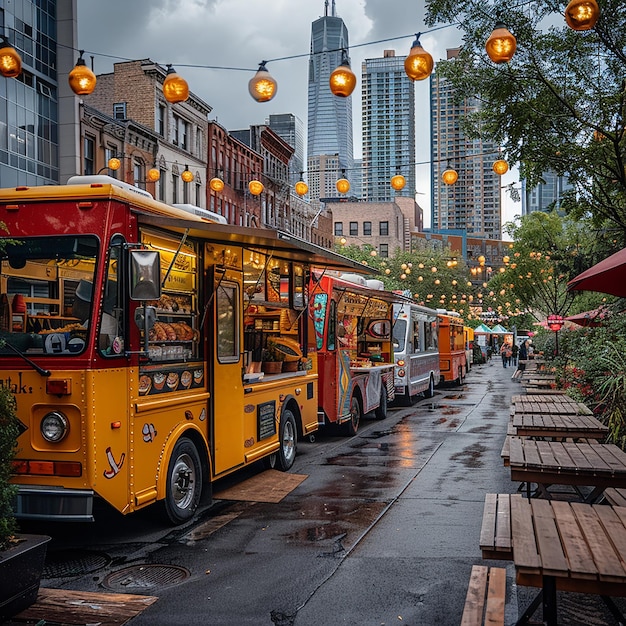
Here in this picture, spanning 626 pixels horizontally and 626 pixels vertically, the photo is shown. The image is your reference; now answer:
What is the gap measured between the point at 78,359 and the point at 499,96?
28.9 ft

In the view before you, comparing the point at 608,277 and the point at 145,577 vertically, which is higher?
the point at 608,277

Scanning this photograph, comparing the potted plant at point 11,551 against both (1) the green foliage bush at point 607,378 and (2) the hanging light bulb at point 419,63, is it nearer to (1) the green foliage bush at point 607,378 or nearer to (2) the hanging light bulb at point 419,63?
(2) the hanging light bulb at point 419,63

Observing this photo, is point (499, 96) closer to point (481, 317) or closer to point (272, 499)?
point (272, 499)

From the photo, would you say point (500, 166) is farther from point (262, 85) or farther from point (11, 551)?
point (11, 551)

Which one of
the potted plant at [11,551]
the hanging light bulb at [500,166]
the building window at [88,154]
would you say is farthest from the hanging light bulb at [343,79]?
the building window at [88,154]

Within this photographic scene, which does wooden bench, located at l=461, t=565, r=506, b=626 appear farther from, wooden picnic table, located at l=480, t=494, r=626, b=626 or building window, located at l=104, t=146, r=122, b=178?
building window, located at l=104, t=146, r=122, b=178

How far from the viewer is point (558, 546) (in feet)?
12.4

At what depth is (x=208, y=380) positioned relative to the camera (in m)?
8.34

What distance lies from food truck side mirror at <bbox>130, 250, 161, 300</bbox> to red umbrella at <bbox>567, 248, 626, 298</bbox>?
12.8 feet

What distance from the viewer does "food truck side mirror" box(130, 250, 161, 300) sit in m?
6.41

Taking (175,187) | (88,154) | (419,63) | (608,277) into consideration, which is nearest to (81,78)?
(419,63)

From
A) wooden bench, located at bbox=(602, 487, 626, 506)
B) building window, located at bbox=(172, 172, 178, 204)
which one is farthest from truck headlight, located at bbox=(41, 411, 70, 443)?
building window, located at bbox=(172, 172, 178, 204)

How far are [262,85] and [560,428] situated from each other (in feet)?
20.5

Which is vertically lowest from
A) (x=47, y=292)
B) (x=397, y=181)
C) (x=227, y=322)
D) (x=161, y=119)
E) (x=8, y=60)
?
(x=227, y=322)
